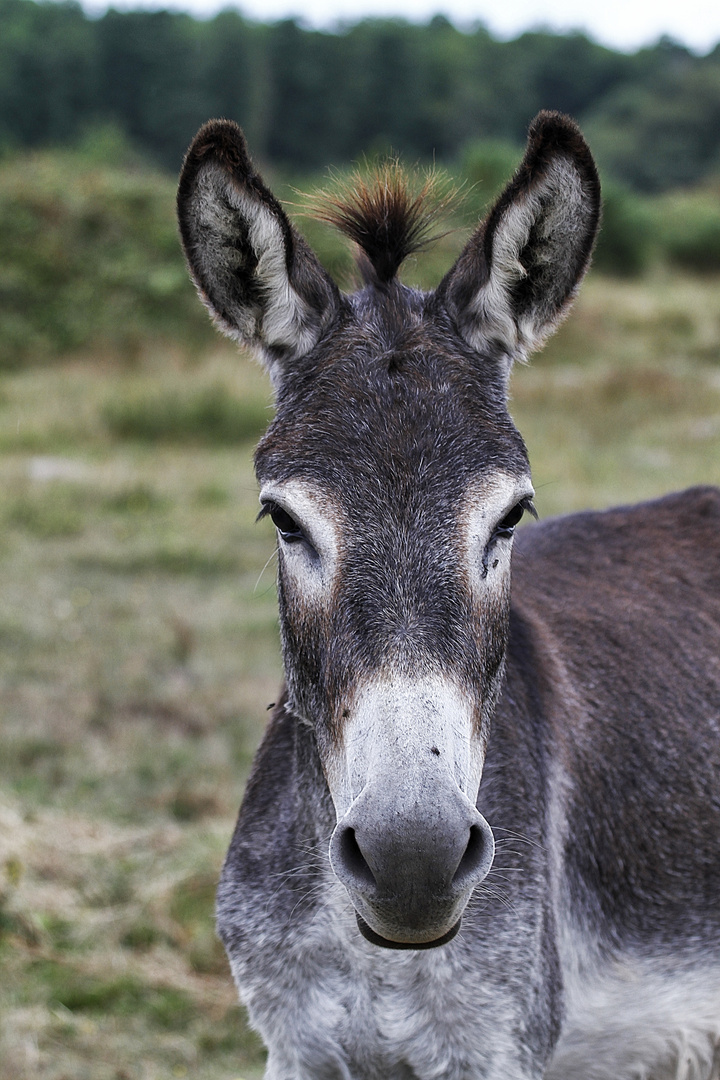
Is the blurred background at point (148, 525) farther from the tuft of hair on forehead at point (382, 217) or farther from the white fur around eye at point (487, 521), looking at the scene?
the white fur around eye at point (487, 521)

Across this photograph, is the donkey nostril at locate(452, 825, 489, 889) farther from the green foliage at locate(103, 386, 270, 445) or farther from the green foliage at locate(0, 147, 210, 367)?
the green foliage at locate(0, 147, 210, 367)

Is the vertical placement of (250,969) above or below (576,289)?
below

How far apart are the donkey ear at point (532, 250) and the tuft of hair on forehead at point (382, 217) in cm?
27

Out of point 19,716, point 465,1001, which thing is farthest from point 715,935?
point 19,716

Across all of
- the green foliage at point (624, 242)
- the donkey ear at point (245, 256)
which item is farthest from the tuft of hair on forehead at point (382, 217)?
the green foliage at point (624, 242)

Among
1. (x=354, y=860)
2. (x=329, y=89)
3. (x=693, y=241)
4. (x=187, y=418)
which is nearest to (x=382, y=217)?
(x=354, y=860)

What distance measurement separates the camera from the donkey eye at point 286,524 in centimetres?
244

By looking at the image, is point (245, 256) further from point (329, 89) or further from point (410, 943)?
point (329, 89)

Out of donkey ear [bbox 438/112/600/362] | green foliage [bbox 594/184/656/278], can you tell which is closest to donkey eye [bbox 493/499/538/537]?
donkey ear [bbox 438/112/600/362]

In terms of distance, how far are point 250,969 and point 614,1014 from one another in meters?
1.16

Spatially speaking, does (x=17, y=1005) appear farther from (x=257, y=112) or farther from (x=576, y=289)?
(x=257, y=112)

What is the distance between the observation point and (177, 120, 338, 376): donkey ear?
261cm

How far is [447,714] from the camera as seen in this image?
2.05m

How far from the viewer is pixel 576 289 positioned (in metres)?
2.84
